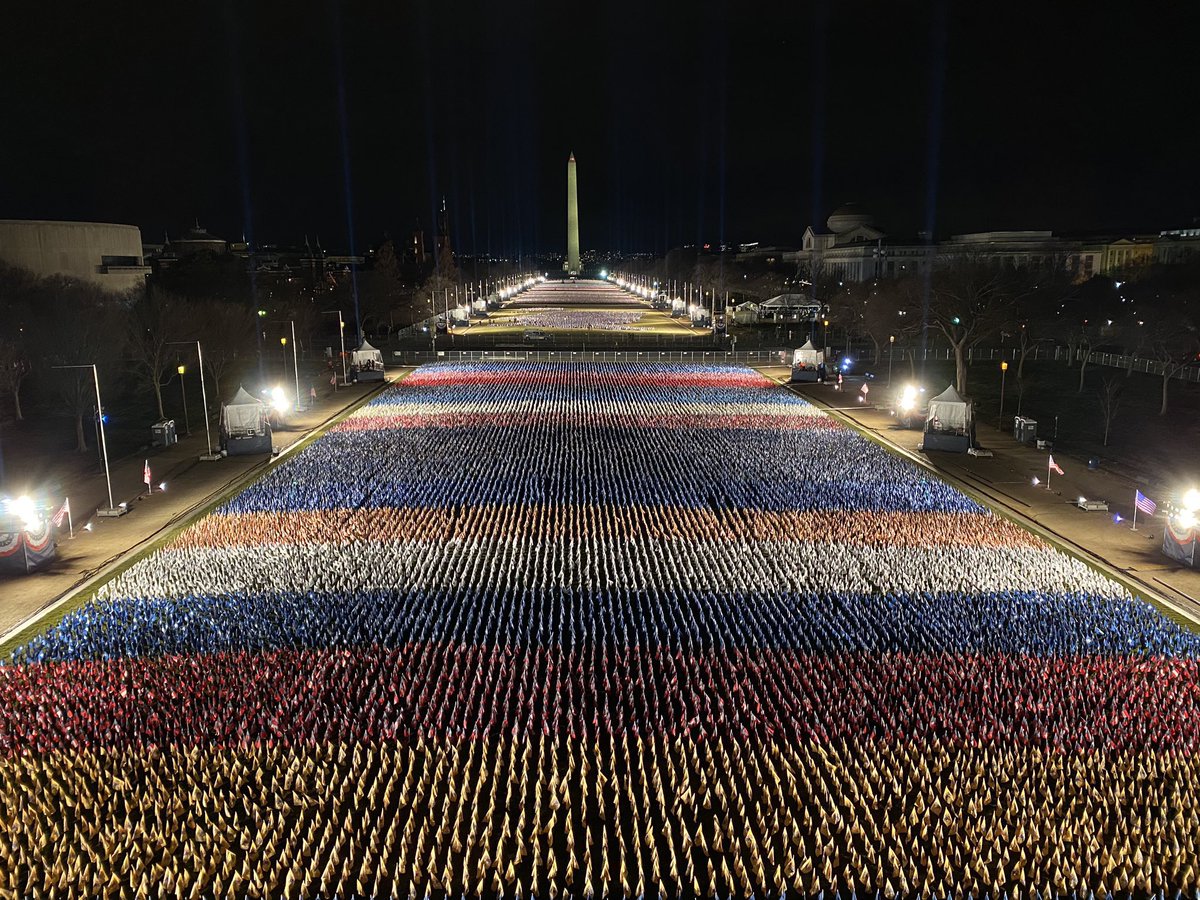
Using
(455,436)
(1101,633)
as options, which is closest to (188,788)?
(1101,633)

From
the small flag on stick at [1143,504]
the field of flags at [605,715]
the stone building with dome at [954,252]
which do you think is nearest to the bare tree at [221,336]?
the field of flags at [605,715]

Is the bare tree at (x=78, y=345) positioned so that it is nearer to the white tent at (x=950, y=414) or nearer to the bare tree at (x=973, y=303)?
the white tent at (x=950, y=414)

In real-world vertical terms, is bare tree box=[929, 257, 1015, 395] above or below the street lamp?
above

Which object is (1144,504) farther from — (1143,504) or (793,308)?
(793,308)

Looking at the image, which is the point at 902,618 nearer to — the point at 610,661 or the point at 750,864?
the point at 610,661

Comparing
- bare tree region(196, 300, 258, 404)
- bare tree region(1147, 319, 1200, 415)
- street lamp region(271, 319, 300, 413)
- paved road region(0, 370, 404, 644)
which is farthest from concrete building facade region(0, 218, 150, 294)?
bare tree region(1147, 319, 1200, 415)

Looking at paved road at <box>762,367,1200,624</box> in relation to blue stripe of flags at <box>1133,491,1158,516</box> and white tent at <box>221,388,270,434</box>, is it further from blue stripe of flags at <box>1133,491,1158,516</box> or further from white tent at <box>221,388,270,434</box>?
white tent at <box>221,388,270,434</box>
